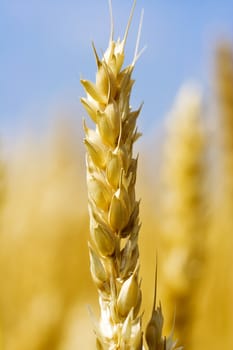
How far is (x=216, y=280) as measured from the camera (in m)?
2.19

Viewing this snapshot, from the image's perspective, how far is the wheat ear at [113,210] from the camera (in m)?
0.66

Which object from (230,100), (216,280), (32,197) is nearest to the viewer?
(216,280)

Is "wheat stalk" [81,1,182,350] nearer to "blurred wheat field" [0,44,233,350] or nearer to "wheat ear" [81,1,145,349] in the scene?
"wheat ear" [81,1,145,349]

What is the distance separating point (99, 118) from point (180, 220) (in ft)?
3.84

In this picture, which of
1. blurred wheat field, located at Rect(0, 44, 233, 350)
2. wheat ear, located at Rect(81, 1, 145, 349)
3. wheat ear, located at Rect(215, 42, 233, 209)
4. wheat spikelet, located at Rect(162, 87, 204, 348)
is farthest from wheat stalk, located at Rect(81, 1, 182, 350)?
wheat ear, located at Rect(215, 42, 233, 209)

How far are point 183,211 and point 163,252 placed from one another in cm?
14

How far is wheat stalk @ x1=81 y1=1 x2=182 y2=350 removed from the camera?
2.18ft

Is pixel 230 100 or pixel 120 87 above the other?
pixel 230 100

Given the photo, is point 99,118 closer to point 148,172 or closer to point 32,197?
point 32,197

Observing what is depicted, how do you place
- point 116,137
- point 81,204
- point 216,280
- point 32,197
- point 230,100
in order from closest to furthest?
point 116,137 → point 216,280 → point 230,100 → point 81,204 → point 32,197

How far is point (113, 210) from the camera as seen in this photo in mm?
672

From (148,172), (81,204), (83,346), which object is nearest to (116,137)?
(83,346)

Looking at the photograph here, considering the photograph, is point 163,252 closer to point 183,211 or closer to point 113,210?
point 183,211

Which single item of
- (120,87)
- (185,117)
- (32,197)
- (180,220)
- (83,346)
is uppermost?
(32,197)
